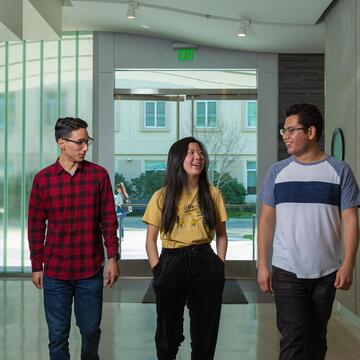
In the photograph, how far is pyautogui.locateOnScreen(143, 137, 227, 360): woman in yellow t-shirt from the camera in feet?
9.70

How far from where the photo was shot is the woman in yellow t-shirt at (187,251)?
2957 millimetres

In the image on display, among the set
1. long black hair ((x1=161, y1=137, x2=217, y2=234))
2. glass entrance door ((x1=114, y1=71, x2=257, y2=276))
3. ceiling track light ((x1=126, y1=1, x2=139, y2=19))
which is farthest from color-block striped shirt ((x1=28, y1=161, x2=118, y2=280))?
glass entrance door ((x1=114, y1=71, x2=257, y2=276))

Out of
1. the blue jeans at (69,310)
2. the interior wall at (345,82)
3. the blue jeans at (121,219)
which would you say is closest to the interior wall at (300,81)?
the interior wall at (345,82)

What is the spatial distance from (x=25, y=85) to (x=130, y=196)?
2041mm

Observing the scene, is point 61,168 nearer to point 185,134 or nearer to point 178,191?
point 178,191

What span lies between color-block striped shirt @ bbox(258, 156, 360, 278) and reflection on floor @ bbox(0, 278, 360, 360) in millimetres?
1614

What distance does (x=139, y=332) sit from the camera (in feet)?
15.8

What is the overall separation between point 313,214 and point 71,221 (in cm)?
112

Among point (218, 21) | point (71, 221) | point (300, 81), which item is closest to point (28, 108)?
point (218, 21)

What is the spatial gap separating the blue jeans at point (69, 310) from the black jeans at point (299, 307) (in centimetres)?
87

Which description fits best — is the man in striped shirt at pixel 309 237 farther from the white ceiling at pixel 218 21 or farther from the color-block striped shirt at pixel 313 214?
the white ceiling at pixel 218 21

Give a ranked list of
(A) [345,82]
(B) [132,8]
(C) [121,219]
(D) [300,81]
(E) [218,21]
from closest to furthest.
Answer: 1. (A) [345,82]
2. (B) [132,8]
3. (E) [218,21]
4. (D) [300,81]
5. (C) [121,219]

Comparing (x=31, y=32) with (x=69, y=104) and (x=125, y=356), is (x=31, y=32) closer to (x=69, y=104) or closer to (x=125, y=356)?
(x=69, y=104)

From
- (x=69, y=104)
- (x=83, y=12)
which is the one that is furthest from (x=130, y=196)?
(x=83, y=12)
